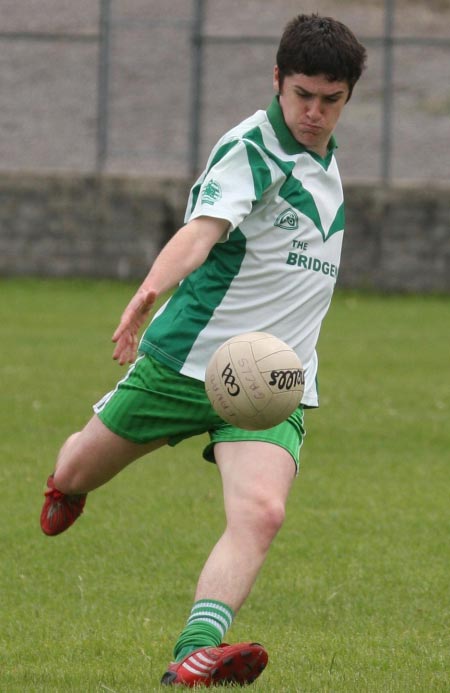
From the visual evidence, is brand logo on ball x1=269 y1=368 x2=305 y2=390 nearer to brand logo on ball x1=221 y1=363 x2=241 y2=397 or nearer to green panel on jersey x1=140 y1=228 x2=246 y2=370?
brand logo on ball x1=221 y1=363 x2=241 y2=397

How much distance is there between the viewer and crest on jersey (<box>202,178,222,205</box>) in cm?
474

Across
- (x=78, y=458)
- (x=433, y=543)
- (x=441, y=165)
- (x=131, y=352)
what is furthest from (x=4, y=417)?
(x=441, y=165)

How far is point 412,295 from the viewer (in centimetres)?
1970

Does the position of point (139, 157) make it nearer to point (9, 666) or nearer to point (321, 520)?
point (321, 520)

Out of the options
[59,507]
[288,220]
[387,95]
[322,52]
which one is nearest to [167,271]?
[288,220]

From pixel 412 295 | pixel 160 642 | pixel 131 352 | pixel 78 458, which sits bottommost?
pixel 412 295

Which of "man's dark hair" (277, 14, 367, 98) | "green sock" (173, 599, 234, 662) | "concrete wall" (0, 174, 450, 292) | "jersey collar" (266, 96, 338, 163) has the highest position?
"man's dark hair" (277, 14, 367, 98)

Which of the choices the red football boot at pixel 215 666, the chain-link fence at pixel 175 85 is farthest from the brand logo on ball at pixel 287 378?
the chain-link fence at pixel 175 85

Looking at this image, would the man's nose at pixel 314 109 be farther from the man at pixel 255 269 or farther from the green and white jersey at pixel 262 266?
the green and white jersey at pixel 262 266

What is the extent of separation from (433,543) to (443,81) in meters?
15.5

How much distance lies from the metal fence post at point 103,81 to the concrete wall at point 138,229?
807mm

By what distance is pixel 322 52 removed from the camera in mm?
4797

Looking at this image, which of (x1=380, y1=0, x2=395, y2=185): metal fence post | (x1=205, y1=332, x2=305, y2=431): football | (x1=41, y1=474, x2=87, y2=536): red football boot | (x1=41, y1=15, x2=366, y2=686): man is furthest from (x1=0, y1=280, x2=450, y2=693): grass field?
(x1=380, y1=0, x2=395, y2=185): metal fence post

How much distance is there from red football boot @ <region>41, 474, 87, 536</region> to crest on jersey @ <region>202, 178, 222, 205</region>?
1415 mm
